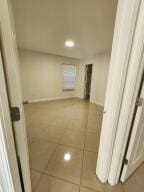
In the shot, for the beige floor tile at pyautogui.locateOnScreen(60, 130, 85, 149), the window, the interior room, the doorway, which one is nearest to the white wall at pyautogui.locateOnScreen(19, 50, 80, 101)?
the window

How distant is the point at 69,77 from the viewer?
18.7ft

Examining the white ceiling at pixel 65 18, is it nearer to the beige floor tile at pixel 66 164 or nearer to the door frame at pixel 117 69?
the door frame at pixel 117 69

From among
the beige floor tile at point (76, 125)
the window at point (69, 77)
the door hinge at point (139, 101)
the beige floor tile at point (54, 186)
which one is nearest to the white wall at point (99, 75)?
the window at point (69, 77)

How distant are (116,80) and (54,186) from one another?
135 centimetres

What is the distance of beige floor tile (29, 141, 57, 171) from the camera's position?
1450mm

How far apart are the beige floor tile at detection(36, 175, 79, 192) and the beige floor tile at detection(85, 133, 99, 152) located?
2.24ft

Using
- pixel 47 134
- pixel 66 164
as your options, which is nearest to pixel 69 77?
pixel 47 134

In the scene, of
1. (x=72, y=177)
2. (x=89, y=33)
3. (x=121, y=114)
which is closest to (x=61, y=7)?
(x=89, y=33)

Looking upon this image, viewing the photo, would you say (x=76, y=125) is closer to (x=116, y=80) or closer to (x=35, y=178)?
(x=35, y=178)

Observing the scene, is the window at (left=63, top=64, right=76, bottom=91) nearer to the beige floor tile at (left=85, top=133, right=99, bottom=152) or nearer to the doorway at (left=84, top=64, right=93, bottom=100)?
the doorway at (left=84, top=64, right=93, bottom=100)

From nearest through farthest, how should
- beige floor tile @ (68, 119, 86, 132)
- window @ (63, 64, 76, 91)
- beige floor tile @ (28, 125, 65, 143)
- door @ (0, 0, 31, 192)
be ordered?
door @ (0, 0, 31, 192), beige floor tile @ (28, 125, 65, 143), beige floor tile @ (68, 119, 86, 132), window @ (63, 64, 76, 91)

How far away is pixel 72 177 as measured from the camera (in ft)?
4.26

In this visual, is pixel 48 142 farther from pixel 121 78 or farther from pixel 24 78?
pixel 24 78

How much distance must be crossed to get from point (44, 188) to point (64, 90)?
469 centimetres
